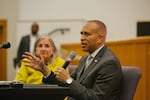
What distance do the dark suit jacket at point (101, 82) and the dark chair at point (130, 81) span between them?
40 mm

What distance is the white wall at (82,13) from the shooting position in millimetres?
7980

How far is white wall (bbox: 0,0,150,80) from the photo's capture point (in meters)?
7.98

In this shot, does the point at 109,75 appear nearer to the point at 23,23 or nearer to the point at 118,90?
the point at 118,90

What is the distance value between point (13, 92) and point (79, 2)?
677cm

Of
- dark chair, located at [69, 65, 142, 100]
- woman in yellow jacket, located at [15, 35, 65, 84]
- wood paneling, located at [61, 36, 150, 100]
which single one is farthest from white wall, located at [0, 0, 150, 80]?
dark chair, located at [69, 65, 142, 100]

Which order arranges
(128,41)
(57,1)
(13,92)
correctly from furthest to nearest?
(57,1) → (128,41) → (13,92)

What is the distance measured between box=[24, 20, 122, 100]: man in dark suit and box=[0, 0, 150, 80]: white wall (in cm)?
547

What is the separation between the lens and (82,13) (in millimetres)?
8289

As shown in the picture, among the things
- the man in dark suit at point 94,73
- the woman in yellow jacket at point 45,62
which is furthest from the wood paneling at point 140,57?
the man in dark suit at point 94,73

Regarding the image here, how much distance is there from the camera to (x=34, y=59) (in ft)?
7.14

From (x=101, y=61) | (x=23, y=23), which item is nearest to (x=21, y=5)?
(x=23, y=23)

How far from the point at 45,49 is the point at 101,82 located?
91 centimetres

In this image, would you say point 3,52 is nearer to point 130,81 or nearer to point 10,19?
point 10,19

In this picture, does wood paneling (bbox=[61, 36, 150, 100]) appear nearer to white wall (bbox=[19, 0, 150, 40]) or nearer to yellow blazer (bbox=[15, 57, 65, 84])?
yellow blazer (bbox=[15, 57, 65, 84])
